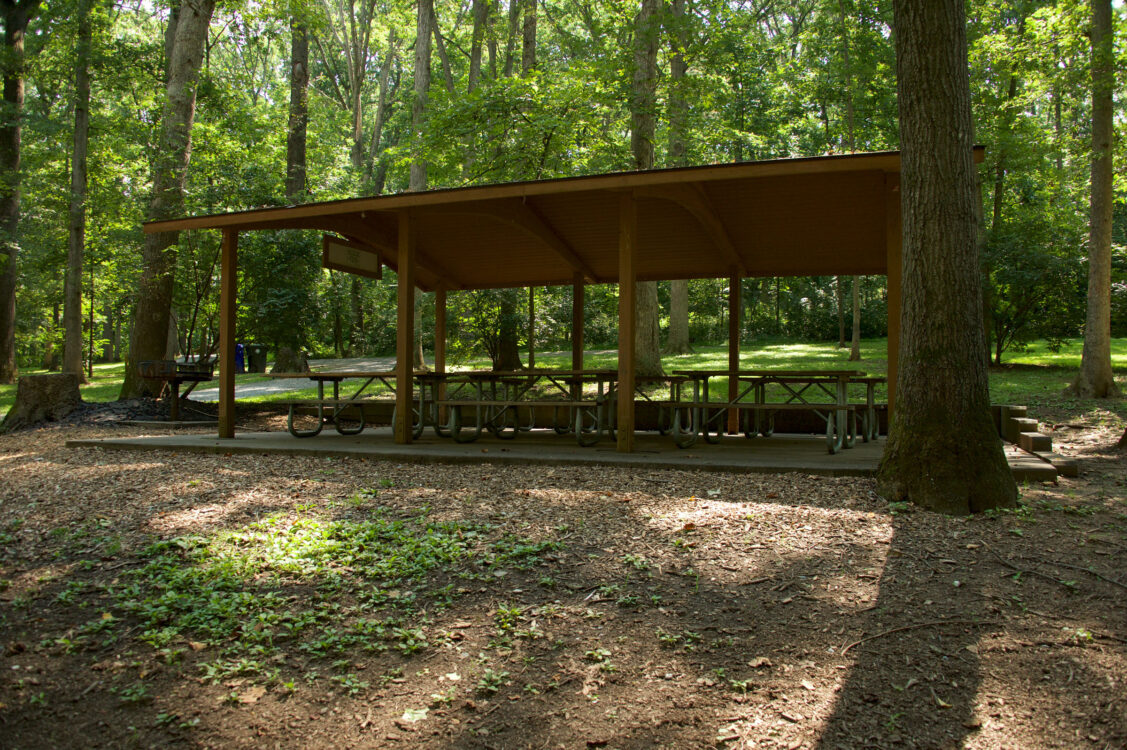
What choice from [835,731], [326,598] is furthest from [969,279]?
[326,598]

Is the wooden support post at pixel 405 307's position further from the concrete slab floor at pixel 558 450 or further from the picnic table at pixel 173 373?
the picnic table at pixel 173 373

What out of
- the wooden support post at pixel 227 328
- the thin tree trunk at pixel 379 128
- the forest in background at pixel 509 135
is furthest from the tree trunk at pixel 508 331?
the thin tree trunk at pixel 379 128

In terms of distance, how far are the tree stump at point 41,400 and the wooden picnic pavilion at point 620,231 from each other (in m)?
3.83

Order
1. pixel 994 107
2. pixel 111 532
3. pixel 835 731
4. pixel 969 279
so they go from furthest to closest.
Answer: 1. pixel 994 107
2. pixel 969 279
3. pixel 111 532
4. pixel 835 731

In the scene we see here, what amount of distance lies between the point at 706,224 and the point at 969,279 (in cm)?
302

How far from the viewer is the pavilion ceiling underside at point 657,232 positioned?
6.79m

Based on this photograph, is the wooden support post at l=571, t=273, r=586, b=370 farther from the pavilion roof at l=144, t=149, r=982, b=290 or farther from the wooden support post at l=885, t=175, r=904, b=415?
the wooden support post at l=885, t=175, r=904, b=415

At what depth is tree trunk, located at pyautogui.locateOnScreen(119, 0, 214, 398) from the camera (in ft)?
36.5

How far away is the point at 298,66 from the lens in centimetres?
1852

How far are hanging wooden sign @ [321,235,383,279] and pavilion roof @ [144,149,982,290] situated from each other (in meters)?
0.12

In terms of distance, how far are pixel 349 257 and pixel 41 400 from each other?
18.4 ft

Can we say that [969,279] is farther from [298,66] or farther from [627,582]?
[298,66]

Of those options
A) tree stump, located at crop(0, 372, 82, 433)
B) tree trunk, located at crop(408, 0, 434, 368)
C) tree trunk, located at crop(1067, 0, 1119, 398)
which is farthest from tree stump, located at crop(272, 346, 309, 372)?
tree trunk, located at crop(1067, 0, 1119, 398)

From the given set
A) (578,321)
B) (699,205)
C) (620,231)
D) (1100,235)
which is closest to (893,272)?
(699,205)
